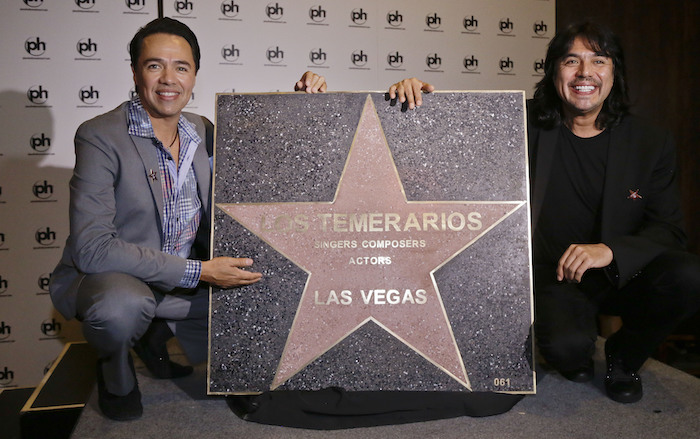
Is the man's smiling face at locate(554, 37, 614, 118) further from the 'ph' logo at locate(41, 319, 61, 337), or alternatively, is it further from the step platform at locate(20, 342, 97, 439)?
the 'ph' logo at locate(41, 319, 61, 337)

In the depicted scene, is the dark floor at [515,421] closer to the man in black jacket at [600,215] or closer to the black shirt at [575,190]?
the man in black jacket at [600,215]

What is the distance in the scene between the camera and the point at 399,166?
183 cm

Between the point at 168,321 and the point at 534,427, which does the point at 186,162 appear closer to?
the point at 168,321

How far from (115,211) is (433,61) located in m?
2.08

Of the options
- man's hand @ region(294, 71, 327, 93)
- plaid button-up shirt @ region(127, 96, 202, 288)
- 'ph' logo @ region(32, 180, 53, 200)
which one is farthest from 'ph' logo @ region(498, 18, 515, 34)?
'ph' logo @ region(32, 180, 53, 200)

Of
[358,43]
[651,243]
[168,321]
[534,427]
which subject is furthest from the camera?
[358,43]

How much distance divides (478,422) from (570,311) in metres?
0.55

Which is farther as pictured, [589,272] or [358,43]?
[358,43]

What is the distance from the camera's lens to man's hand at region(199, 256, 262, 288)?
5.83ft

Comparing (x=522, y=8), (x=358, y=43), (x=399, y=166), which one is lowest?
(x=399, y=166)

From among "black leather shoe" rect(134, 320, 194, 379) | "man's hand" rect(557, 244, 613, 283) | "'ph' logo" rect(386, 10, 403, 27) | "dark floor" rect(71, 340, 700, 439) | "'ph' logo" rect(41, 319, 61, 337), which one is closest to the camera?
"dark floor" rect(71, 340, 700, 439)

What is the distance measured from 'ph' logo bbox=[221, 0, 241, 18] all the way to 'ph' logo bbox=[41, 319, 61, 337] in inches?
73.4

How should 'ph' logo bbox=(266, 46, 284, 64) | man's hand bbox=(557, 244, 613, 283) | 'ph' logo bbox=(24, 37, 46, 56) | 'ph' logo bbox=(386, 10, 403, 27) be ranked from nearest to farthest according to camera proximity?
man's hand bbox=(557, 244, 613, 283)
'ph' logo bbox=(24, 37, 46, 56)
'ph' logo bbox=(266, 46, 284, 64)
'ph' logo bbox=(386, 10, 403, 27)

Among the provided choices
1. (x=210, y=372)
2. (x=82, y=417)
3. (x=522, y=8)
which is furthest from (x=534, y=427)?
(x=522, y=8)
